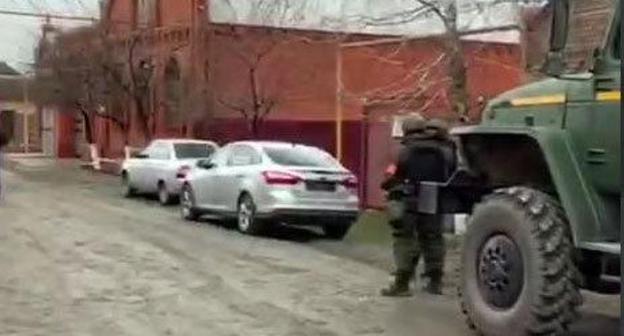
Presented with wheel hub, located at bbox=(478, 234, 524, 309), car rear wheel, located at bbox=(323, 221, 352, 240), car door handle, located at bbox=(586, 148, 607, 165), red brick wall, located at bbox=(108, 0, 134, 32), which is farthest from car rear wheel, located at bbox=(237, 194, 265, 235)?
red brick wall, located at bbox=(108, 0, 134, 32)

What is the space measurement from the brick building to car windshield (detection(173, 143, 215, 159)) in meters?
3.11

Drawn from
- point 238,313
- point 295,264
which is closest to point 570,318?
point 238,313

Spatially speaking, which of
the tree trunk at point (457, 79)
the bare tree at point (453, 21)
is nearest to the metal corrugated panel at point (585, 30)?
the bare tree at point (453, 21)

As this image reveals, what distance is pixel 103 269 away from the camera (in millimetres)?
12828

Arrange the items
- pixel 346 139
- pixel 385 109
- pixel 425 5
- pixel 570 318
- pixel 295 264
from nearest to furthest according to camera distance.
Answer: pixel 570 318 < pixel 295 264 < pixel 425 5 < pixel 385 109 < pixel 346 139

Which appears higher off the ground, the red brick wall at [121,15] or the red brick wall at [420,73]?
the red brick wall at [121,15]

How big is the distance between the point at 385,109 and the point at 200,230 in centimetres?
632

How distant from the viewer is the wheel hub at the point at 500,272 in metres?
8.22

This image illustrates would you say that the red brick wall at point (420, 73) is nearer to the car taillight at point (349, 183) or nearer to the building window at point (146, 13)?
the car taillight at point (349, 183)

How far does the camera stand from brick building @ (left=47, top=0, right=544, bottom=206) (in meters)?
31.1

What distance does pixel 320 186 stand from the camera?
1753 centimetres

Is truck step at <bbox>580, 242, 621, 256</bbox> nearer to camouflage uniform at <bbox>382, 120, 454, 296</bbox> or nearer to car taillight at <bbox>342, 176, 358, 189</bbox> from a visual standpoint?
camouflage uniform at <bbox>382, 120, 454, 296</bbox>

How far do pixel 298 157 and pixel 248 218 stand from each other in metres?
1.31

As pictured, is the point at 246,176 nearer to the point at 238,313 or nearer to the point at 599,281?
the point at 238,313
